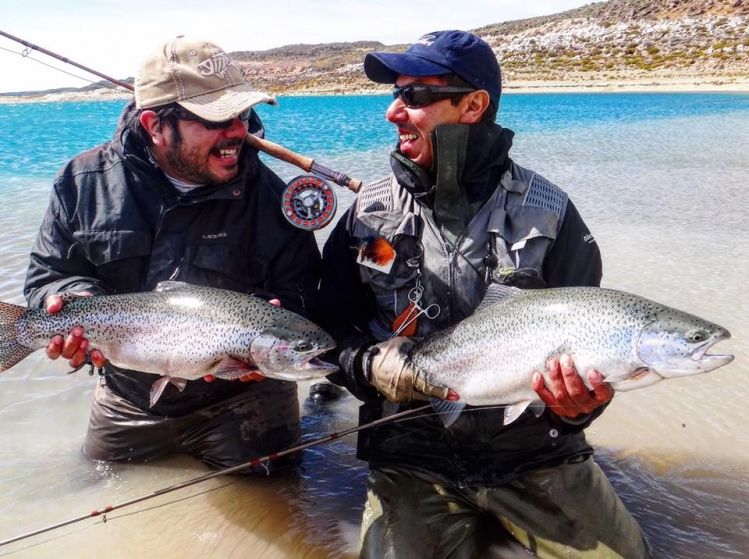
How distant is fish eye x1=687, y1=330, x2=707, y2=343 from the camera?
8.98 ft

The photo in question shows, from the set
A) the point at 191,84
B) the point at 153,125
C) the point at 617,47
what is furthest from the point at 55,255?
the point at 617,47

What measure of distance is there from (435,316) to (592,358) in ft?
2.90

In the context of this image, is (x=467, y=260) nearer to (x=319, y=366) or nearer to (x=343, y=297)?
(x=343, y=297)

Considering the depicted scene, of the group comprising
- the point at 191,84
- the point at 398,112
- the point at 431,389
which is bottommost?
the point at 431,389

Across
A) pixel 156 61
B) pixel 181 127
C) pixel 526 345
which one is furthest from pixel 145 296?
pixel 526 345

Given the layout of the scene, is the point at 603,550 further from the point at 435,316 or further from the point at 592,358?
the point at 435,316

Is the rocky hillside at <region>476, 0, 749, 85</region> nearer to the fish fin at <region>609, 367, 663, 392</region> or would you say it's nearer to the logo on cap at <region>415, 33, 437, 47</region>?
the logo on cap at <region>415, 33, 437, 47</region>

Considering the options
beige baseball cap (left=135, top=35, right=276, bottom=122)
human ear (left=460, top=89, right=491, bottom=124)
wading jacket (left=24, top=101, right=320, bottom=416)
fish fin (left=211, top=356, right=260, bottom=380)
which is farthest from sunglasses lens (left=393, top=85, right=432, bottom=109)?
fish fin (left=211, top=356, right=260, bottom=380)

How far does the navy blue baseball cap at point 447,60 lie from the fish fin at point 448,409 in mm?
1569

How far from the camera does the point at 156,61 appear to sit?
389cm

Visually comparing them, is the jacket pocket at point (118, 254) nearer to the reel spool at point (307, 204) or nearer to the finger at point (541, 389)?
the reel spool at point (307, 204)

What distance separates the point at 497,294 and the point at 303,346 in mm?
987

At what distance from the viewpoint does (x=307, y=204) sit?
4.05 metres

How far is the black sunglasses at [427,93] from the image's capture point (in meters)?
3.40
